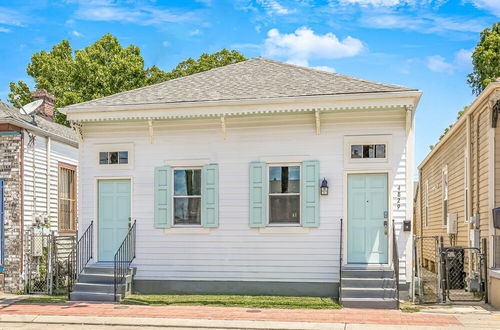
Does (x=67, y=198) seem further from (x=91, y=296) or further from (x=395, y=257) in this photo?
(x=395, y=257)

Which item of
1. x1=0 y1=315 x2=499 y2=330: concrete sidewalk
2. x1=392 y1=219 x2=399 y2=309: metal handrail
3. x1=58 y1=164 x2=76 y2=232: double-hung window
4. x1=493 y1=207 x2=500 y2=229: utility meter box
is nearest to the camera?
x1=0 y1=315 x2=499 y2=330: concrete sidewalk

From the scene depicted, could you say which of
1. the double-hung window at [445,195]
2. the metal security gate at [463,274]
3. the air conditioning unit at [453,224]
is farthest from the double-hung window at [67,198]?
the double-hung window at [445,195]

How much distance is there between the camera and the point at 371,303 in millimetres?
12078

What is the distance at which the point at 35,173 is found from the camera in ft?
51.2

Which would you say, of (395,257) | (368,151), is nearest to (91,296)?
(395,257)

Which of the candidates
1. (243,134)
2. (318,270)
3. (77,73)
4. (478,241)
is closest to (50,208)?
(243,134)

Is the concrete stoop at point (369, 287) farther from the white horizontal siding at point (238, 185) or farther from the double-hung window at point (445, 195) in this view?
the double-hung window at point (445, 195)

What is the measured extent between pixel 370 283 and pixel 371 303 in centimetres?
55

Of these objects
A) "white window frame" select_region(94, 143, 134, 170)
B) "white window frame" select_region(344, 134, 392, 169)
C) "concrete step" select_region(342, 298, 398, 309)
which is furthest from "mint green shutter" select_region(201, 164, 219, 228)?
"concrete step" select_region(342, 298, 398, 309)

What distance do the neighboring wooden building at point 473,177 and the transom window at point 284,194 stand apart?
3916mm

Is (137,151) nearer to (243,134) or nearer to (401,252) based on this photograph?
(243,134)

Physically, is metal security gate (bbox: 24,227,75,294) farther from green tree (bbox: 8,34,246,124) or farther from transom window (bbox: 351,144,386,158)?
green tree (bbox: 8,34,246,124)

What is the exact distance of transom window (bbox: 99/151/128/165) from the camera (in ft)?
47.2

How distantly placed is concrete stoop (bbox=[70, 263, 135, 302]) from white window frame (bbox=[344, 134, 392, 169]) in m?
5.46
